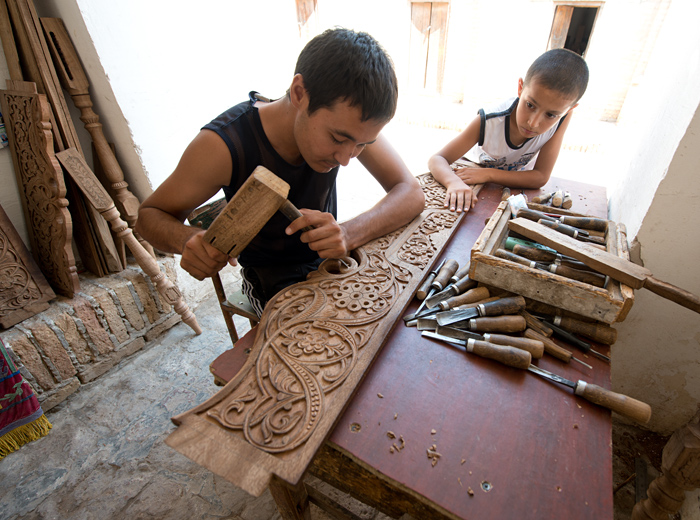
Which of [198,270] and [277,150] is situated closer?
[198,270]

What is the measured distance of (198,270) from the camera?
4.49 ft

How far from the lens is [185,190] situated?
60.1 inches

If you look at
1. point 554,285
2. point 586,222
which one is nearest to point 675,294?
point 554,285

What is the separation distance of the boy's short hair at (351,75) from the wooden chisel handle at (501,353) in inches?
35.0

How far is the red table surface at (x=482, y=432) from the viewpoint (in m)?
0.82

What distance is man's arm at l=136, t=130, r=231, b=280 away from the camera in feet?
4.84

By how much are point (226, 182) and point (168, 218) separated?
0.99 feet

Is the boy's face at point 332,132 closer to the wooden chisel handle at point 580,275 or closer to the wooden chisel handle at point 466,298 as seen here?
the wooden chisel handle at point 466,298

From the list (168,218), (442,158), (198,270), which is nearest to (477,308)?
(198,270)

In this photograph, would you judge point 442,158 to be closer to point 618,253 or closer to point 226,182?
point 618,253

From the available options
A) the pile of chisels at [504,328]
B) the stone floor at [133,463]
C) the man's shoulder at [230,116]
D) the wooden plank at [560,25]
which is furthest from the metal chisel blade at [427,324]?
the wooden plank at [560,25]

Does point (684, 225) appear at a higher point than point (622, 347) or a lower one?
higher

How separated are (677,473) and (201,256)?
1.92 meters

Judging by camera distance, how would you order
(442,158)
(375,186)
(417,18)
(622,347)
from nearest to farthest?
(622,347) → (442,158) → (375,186) → (417,18)
